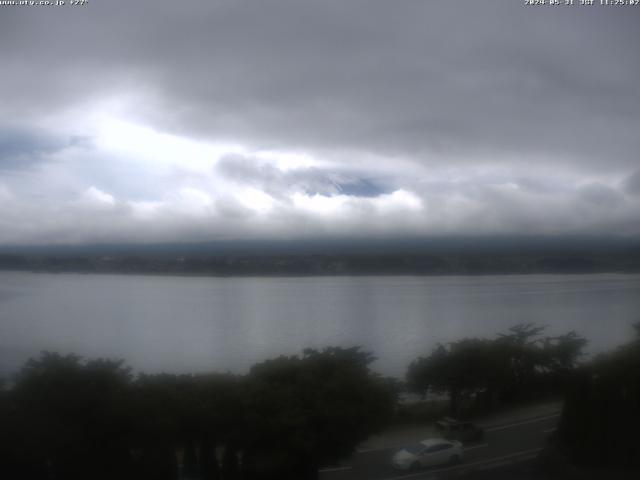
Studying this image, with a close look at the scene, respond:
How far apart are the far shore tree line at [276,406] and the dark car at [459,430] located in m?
0.09

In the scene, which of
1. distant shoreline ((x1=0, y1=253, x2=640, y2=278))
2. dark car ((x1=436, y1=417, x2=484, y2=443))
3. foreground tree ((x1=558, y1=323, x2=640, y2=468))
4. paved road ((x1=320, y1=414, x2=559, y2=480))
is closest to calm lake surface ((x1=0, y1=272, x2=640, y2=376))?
distant shoreline ((x1=0, y1=253, x2=640, y2=278))

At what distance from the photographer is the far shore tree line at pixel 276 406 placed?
3182mm

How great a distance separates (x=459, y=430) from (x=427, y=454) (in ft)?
0.95

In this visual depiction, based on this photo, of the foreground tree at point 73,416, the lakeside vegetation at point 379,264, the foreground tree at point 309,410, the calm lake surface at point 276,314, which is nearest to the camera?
the foreground tree at point 73,416

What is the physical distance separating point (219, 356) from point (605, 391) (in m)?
2.48

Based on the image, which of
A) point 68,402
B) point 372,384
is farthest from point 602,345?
point 68,402

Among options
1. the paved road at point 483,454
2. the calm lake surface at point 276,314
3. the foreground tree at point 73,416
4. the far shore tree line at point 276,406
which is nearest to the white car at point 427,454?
the paved road at point 483,454

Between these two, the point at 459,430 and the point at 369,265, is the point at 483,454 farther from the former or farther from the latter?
the point at 369,265

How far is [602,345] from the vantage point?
387 centimetres

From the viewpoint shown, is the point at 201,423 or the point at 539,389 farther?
the point at 539,389

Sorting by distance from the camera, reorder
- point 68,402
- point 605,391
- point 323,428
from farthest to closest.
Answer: point 605,391
point 323,428
point 68,402

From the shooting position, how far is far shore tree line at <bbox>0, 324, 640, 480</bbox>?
10.4 ft

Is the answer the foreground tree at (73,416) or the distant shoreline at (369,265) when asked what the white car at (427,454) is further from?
the foreground tree at (73,416)

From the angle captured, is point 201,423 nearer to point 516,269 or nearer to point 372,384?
point 372,384
